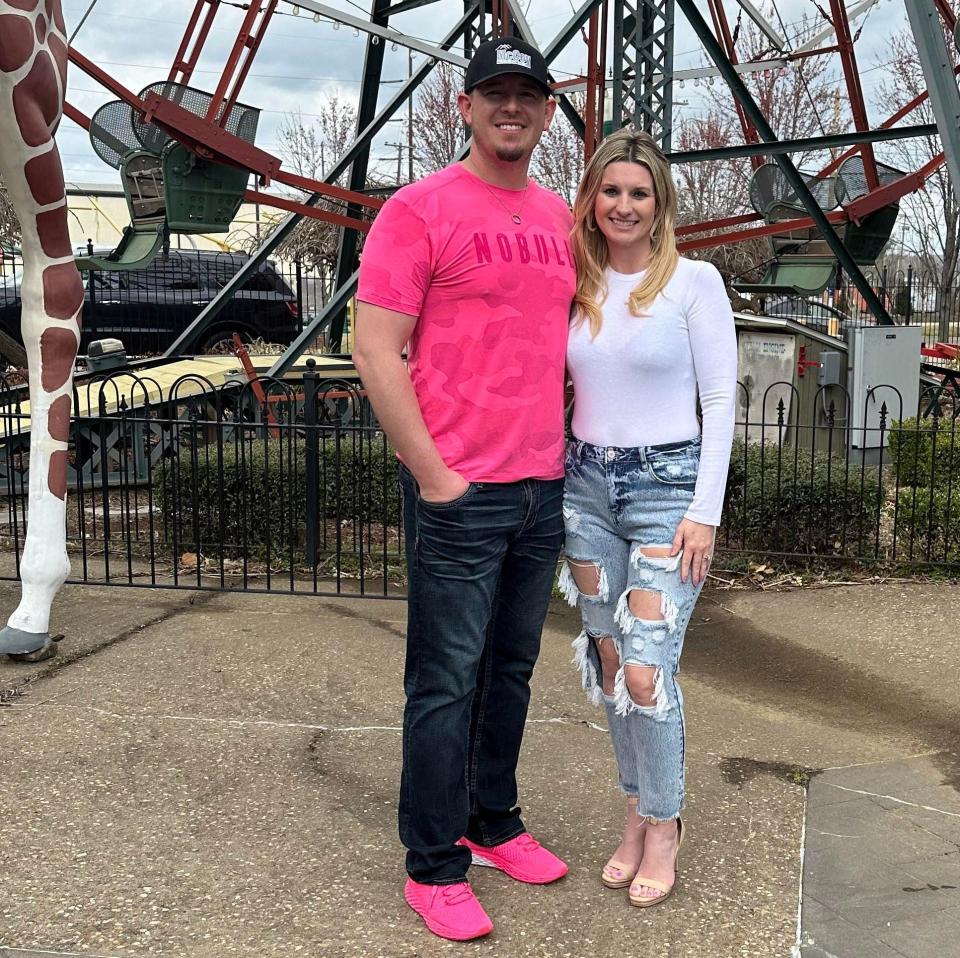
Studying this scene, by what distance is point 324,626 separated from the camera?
17.9 feet

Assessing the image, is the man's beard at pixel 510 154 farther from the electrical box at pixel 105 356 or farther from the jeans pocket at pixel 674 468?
the electrical box at pixel 105 356

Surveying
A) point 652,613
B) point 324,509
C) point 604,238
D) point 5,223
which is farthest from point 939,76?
point 5,223

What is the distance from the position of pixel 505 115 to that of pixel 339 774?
2.11 meters

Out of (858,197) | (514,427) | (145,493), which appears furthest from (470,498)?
(858,197)

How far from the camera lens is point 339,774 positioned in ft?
12.3

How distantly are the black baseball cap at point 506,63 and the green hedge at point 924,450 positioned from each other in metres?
4.58

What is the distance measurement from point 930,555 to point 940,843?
136 inches

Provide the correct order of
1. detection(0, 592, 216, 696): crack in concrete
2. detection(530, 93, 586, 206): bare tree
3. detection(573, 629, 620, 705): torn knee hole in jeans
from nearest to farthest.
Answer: detection(573, 629, 620, 705): torn knee hole in jeans
detection(0, 592, 216, 696): crack in concrete
detection(530, 93, 586, 206): bare tree

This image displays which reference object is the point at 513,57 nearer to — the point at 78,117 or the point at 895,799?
the point at 895,799

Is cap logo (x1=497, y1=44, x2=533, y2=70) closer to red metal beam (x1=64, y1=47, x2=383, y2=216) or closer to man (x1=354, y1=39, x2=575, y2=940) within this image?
man (x1=354, y1=39, x2=575, y2=940)

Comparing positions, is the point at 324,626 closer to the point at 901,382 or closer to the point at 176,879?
the point at 176,879

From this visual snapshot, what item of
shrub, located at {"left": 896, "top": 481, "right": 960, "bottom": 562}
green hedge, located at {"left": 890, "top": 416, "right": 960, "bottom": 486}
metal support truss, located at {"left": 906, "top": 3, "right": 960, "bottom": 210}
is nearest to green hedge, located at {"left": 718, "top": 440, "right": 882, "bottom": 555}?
shrub, located at {"left": 896, "top": 481, "right": 960, "bottom": 562}

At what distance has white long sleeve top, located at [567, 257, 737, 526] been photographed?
2.77 metres

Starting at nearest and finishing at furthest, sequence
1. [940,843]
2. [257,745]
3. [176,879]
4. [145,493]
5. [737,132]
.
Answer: [176,879], [940,843], [257,745], [145,493], [737,132]
